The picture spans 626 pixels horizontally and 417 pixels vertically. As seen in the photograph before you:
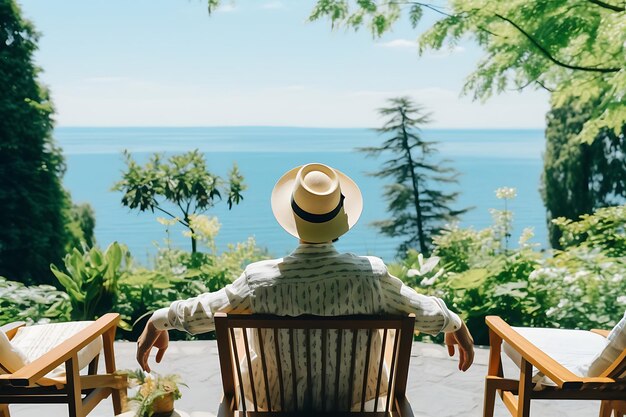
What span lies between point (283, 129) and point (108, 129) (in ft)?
70.9

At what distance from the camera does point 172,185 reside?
6324 millimetres

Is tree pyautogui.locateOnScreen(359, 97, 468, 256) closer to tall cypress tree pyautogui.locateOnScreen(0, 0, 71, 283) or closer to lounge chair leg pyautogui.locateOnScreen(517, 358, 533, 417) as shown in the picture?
tall cypress tree pyautogui.locateOnScreen(0, 0, 71, 283)

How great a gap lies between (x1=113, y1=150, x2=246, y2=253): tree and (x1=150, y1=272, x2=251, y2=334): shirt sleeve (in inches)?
167

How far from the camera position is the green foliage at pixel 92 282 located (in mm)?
4805

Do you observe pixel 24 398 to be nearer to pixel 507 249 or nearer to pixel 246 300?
pixel 246 300

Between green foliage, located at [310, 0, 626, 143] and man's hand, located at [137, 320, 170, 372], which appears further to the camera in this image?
green foliage, located at [310, 0, 626, 143]

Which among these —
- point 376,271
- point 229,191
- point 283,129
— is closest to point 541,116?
point 229,191

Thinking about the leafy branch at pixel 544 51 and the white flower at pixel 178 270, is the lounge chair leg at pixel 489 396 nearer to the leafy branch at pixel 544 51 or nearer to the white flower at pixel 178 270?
the white flower at pixel 178 270

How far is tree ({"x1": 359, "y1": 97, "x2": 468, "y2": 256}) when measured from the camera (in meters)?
11.5

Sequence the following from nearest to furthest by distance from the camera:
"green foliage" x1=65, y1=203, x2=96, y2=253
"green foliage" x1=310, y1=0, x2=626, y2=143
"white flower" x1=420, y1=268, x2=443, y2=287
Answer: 1. "white flower" x1=420, y1=268, x2=443, y2=287
2. "green foliage" x1=310, y1=0, x2=626, y2=143
3. "green foliage" x1=65, y1=203, x2=96, y2=253

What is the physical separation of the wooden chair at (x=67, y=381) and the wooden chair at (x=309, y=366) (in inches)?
25.2

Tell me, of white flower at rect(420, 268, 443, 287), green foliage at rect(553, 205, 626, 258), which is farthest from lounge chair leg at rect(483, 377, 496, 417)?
green foliage at rect(553, 205, 626, 258)

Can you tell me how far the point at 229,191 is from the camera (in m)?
6.62

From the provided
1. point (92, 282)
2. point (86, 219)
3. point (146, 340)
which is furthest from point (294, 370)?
point (86, 219)
